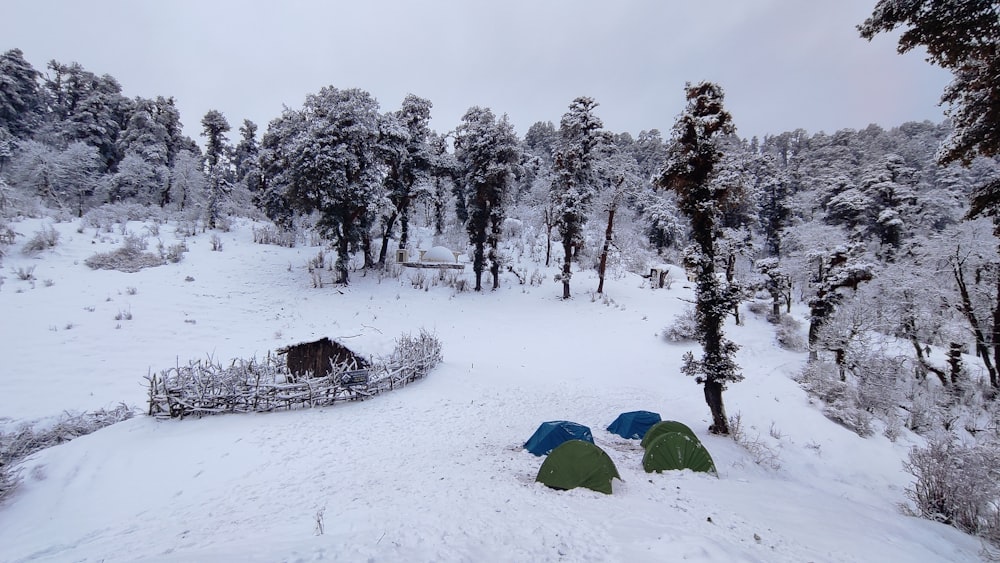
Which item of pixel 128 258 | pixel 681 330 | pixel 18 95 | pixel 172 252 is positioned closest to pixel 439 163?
pixel 172 252

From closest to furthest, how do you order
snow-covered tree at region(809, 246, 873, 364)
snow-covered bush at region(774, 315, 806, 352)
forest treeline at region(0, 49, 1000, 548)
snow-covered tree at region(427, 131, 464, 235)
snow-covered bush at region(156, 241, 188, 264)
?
forest treeline at region(0, 49, 1000, 548)
snow-covered tree at region(809, 246, 873, 364)
snow-covered bush at region(774, 315, 806, 352)
snow-covered bush at region(156, 241, 188, 264)
snow-covered tree at region(427, 131, 464, 235)

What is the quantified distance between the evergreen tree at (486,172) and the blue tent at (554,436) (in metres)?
17.7

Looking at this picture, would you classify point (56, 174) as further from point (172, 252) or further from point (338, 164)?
point (338, 164)

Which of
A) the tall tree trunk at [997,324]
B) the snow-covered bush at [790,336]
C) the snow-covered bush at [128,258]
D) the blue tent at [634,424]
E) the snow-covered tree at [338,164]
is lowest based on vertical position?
the blue tent at [634,424]

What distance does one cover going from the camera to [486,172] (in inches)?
964

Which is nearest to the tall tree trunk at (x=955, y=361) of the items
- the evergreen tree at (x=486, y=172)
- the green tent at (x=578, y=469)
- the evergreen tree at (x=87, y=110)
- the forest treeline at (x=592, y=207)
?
the forest treeline at (x=592, y=207)

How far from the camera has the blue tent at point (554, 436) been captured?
8500mm

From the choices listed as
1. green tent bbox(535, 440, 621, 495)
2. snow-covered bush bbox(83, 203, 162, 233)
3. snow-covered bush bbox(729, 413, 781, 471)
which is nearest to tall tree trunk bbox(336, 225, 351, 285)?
snow-covered bush bbox(83, 203, 162, 233)

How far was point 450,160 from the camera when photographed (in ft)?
93.0

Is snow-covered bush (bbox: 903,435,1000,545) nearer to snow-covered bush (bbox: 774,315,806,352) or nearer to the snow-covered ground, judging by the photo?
the snow-covered ground

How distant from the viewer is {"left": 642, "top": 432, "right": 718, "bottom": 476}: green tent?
7.82m

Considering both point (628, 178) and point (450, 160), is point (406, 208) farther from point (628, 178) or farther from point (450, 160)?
point (628, 178)

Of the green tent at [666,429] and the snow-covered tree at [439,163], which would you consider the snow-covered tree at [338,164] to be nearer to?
the snow-covered tree at [439,163]

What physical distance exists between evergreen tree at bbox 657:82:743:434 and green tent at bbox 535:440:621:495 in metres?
5.27
